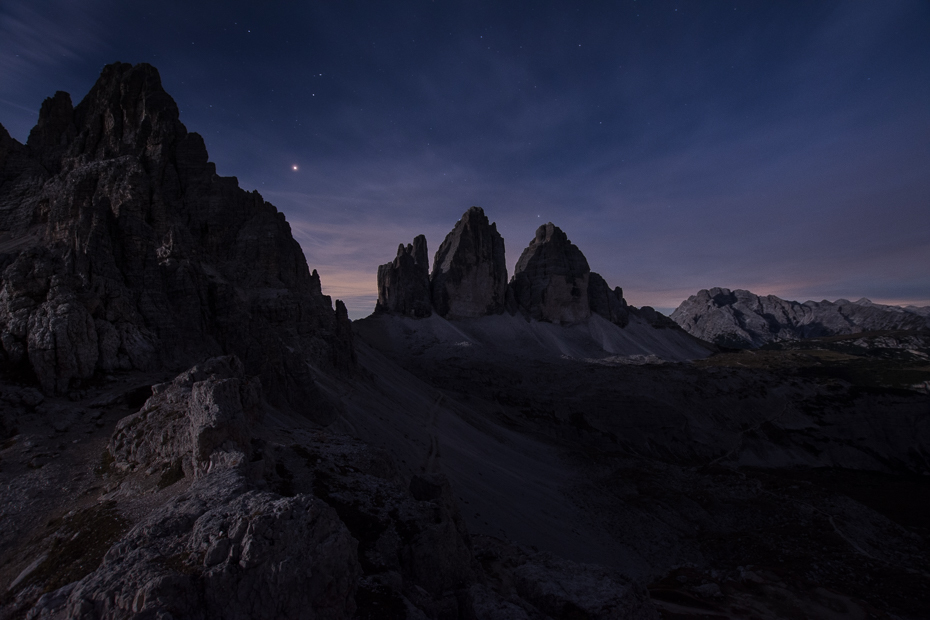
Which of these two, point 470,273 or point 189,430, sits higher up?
point 470,273

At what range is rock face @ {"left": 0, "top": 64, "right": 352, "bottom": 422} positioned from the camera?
79.2 ft

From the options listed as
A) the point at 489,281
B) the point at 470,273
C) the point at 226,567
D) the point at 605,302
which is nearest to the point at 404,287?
the point at 470,273

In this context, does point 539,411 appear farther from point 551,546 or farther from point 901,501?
point 901,501

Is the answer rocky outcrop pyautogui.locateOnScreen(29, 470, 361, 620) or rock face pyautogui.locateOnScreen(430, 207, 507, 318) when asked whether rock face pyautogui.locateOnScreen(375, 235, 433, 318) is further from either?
rocky outcrop pyautogui.locateOnScreen(29, 470, 361, 620)

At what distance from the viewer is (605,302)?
491 ft

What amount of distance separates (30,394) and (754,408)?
9240 centimetres

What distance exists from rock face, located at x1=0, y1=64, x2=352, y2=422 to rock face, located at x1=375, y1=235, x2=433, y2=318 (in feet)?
197

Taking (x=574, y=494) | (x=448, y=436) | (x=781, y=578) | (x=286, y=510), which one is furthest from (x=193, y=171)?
(x=781, y=578)

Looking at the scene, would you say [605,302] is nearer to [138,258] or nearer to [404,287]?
[404,287]

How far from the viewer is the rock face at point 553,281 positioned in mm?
137625

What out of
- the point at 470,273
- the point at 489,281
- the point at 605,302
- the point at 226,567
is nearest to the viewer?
the point at 226,567

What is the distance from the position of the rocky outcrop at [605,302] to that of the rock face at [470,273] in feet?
122

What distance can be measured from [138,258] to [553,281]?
120856 mm

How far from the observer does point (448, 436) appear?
155ft
